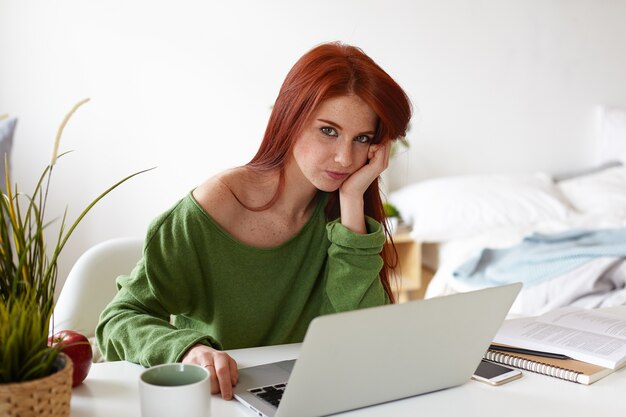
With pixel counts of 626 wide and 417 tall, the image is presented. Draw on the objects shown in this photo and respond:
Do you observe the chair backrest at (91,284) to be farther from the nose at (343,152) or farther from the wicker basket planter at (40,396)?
the wicker basket planter at (40,396)

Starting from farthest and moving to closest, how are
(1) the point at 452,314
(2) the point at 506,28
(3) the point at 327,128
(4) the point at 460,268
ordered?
(2) the point at 506,28, (4) the point at 460,268, (3) the point at 327,128, (1) the point at 452,314

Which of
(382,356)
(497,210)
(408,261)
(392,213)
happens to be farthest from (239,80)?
(382,356)

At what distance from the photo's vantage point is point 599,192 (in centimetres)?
337

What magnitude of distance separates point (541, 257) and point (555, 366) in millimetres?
1351

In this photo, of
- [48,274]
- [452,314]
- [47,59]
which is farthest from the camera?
[47,59]

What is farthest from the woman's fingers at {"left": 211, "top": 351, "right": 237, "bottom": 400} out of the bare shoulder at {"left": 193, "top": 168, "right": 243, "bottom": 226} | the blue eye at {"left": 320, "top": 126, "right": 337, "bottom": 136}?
the blue eye at {"left": 320, "top": 126, "right": 337, "bottom": 136}

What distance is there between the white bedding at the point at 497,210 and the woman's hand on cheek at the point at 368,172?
1.18 m

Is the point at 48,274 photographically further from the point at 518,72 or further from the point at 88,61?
the point at 518,72

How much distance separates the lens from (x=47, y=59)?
112 inches

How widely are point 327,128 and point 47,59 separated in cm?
191

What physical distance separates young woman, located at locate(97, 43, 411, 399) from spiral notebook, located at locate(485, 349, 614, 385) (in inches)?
13.1

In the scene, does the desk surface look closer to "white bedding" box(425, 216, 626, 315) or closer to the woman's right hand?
the woman's right hand

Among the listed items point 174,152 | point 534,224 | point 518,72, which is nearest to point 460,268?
point 534,224

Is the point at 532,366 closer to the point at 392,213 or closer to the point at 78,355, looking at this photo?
the point at 78,355
